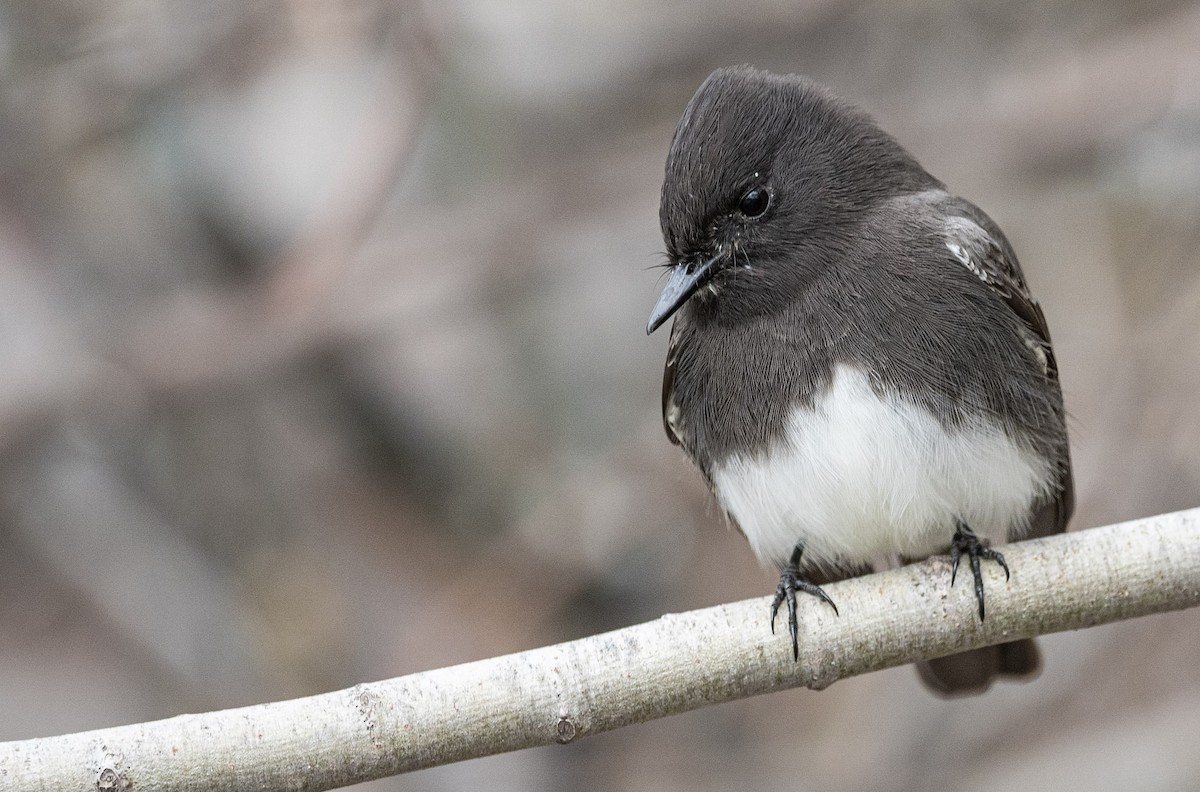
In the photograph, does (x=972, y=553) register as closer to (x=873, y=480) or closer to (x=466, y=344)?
(x=873, y=480)

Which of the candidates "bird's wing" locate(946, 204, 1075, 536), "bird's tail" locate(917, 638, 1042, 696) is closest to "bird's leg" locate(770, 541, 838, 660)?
"bird's tail" locate(917, 638, 1042, 696)

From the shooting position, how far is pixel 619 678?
3.19 meters

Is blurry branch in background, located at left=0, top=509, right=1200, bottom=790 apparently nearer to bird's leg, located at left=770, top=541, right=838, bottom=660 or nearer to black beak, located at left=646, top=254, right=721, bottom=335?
bird's leg, located at left=770, top=541, right=838, bottom=660

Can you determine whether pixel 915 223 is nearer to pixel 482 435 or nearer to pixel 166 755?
pixel 166 755

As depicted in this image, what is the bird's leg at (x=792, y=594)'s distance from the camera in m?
3.45

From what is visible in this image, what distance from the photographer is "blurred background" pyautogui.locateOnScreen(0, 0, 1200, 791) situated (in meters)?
6.70

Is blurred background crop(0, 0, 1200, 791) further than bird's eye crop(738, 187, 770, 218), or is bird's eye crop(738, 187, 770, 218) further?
blurred background crop(0, 0, 1200, 791)

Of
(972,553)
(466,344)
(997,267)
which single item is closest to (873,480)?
(972,553)

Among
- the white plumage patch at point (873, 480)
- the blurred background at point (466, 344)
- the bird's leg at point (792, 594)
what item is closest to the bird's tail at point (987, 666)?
the white plumage patch at point (873, 480)

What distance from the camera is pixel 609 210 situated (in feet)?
23.6

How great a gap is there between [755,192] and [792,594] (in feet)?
3.75

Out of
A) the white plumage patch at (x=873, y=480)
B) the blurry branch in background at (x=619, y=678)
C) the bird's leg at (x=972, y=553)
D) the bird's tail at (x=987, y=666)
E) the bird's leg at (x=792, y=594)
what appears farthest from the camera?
the bird's tail at (x=987, y=666)

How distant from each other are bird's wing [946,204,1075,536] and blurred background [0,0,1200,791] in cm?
256

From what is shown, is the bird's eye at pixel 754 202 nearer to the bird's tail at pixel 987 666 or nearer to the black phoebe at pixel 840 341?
the black phoebe at pixel 840 341
